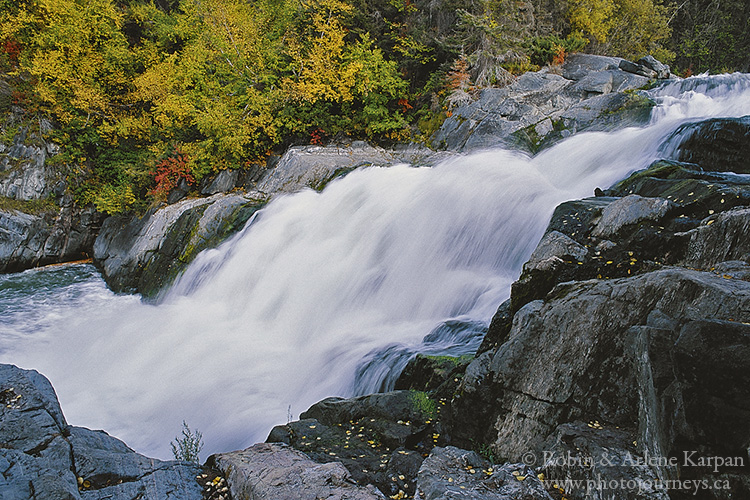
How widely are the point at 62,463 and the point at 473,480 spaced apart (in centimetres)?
276

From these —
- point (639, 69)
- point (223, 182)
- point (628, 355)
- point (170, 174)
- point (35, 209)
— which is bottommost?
point (628, 355)

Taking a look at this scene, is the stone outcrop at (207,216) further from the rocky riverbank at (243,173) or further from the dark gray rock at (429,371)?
the dark gray rock at (429,371)

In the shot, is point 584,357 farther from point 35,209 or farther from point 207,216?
point 35,209

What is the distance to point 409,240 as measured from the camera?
7910 millimetres

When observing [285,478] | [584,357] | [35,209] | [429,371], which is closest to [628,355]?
[584,357]

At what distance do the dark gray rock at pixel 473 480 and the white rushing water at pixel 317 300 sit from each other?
6.72 feet

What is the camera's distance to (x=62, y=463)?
111 inches

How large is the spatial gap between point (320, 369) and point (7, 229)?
12613 millimetres

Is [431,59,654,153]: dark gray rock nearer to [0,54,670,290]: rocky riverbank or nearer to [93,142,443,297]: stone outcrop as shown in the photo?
[0,54,670,290]: rocky riverbank

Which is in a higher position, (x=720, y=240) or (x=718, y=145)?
(x=718, y=145)

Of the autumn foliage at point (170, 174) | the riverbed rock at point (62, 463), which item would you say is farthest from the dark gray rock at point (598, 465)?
the autumn foliage at point (170, 174)

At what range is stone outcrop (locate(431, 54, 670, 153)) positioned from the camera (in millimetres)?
10454

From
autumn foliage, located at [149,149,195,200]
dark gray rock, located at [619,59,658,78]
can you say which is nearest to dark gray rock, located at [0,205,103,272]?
autumn foliage, located at [149,149,195,200]

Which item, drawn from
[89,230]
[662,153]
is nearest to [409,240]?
[662,153]
